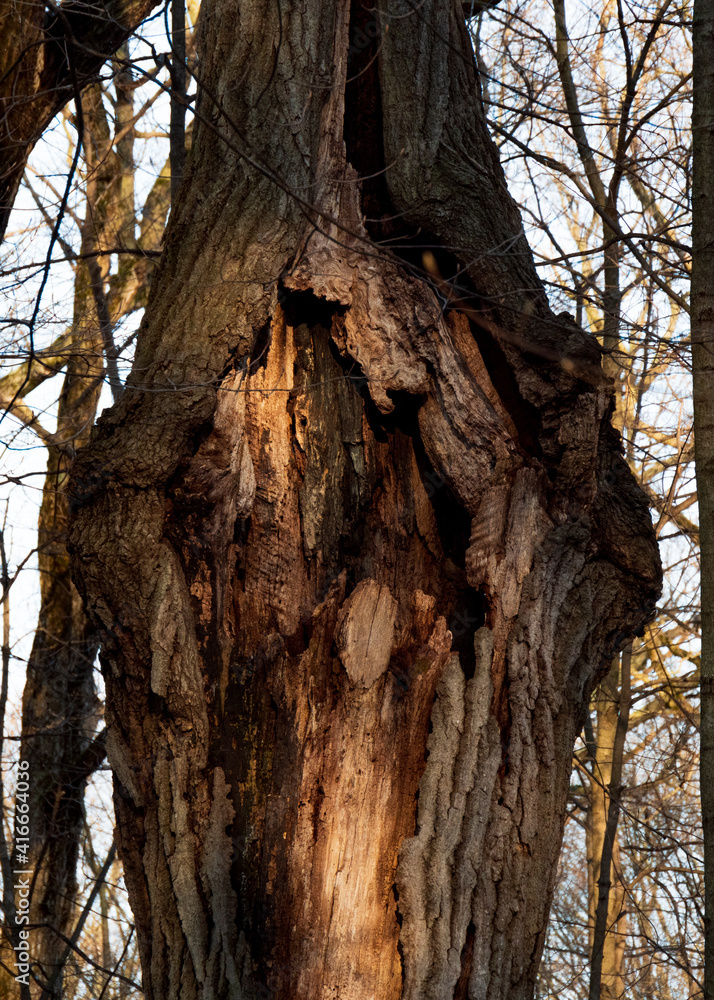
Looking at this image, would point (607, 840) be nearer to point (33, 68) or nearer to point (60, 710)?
point (60, 710)

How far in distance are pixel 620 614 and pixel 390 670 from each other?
70 centimetres

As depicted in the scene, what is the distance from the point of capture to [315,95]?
2.25 meters

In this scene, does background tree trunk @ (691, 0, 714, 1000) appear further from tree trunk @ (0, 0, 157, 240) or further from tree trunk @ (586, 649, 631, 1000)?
tree trunk @ (0, 0, 157, 240)

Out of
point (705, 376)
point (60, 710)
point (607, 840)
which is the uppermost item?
point (705, 376)

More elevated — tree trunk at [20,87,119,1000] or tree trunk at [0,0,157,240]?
tree trunk at [0,0,157,240]

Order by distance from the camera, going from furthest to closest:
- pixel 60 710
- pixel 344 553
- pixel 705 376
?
Result: pixel 60 710, pixel 705 376, pixel 344 553

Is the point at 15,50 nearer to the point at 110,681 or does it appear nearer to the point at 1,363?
the point at 1,363

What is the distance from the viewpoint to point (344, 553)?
2.06 m

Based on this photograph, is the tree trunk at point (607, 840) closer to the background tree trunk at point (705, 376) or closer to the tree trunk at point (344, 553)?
the background tree trunk at point (705, 376)

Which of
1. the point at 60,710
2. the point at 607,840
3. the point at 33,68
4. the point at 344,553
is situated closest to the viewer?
the point at 344,553

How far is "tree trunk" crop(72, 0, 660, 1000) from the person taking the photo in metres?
1.75

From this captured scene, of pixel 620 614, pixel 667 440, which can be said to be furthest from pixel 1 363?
pixel 667 440

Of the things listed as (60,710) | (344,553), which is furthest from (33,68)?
(60,710)

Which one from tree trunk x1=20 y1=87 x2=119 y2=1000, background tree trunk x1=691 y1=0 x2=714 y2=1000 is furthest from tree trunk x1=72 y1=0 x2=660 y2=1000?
tree trunk x1=20 y1=87 x2=119 y2=1000
